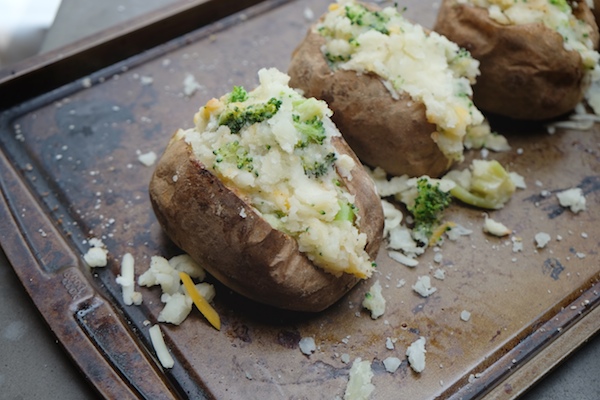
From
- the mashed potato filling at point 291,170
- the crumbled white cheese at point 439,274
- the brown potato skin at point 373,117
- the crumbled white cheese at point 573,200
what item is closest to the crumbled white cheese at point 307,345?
the mashed potato filling at point 291,170

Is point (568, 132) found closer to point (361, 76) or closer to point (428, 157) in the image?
point (428, 157)

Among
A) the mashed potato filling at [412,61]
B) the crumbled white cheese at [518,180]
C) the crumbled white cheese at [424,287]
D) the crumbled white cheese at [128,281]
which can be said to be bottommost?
the crumbled white cheese at [128,281]

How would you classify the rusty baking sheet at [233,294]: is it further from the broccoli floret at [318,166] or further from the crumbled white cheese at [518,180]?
the broccoli floret at [318,166]

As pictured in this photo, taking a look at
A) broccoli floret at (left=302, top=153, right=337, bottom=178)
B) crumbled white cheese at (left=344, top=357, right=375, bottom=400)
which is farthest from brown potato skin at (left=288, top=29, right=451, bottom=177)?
crumbled white cheese at (left=344, top=357, right=375, bottom=400)

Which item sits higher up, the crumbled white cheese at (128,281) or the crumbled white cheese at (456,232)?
the crumbled white cheese at (456,232)

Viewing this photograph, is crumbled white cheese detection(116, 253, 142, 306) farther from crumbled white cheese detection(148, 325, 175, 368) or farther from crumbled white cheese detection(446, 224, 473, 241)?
crumbled white cheese detection(446, 224, 473, 241)
